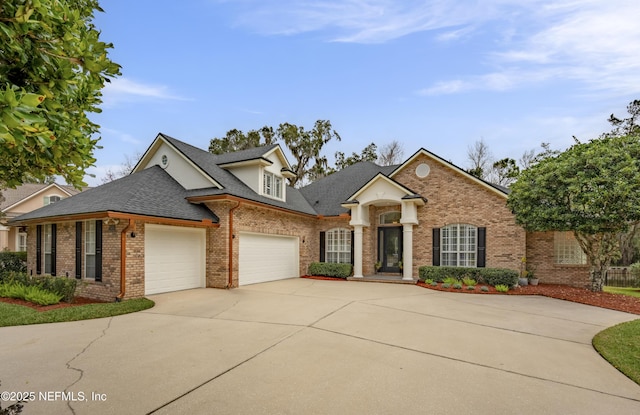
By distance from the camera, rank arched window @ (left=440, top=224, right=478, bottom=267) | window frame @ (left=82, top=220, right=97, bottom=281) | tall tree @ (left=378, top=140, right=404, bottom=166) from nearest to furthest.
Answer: window frame @ (left=82, top=220, right=97, bottom=281) → arched window @ (left=440, top=224, right=478, bottom=267) → tall tree @ (left=378, top=140, right=404, bottom=166)

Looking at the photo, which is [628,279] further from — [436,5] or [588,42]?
[436,5]

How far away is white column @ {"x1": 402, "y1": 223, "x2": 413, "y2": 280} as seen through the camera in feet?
48.0

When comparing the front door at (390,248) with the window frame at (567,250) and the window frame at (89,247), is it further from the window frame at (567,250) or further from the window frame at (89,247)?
the window frame at (89,247)

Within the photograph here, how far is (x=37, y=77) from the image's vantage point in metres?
2.72

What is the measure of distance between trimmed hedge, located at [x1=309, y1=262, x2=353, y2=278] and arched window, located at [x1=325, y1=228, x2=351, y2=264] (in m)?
0.72

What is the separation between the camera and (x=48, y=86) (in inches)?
109

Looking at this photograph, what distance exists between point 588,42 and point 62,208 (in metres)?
18.0

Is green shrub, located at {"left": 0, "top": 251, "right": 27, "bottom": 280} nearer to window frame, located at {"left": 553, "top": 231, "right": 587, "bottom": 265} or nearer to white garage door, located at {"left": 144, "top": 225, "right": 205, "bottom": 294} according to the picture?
white garage door, located at {"left": 144, "top": 225, "right": 205, "bottom": 294}

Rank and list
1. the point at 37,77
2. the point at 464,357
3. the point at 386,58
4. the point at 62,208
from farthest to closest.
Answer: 1. the point at 386,58
2. the point at 62,208
3. the point at 464,357
4. the point at 37,77

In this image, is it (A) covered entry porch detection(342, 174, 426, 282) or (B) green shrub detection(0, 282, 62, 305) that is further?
(A) covered entry porch detection(342, 174, 426, 282)

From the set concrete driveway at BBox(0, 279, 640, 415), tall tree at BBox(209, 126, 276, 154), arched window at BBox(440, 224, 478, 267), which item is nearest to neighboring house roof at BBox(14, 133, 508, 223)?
arched window at BBox(440, 224, 478, 267)

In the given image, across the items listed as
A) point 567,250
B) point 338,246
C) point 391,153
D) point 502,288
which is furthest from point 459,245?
point 391,153

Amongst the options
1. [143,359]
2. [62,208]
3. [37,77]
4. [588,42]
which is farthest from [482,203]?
[62,208]

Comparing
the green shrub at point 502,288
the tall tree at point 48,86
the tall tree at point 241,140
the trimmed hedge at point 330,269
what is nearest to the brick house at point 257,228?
the trimmed hedge at point 330,269
